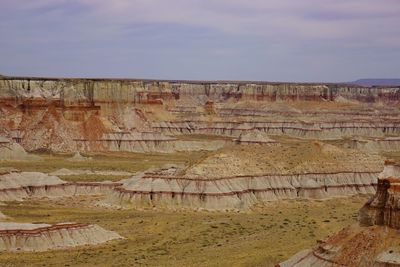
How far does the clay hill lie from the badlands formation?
0.17ft

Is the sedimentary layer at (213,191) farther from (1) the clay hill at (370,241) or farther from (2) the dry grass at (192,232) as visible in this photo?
(1) the clay hill at (370,241)

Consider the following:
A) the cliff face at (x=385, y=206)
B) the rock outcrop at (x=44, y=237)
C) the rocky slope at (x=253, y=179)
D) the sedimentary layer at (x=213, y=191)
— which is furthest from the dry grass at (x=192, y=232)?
the cliff face at (x=385, y=206)

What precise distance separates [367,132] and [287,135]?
1802cm

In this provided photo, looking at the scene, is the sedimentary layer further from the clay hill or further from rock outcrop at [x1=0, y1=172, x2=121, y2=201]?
the clay hill

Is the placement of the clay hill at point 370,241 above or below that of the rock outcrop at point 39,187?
above

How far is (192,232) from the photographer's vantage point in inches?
2254

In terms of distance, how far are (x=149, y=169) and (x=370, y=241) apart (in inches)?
2081

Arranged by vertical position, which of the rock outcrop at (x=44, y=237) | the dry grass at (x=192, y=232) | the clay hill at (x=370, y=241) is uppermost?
the clay hill at (x=370, y=241)

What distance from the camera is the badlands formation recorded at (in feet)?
161

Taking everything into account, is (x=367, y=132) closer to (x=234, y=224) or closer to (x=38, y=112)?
(x=38, y=112)

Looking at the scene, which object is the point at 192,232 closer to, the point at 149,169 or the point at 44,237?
the point at 44,237

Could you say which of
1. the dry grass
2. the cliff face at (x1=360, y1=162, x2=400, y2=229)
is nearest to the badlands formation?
the cliff face at (x1=360, y1=162, x2=400, y2=229)

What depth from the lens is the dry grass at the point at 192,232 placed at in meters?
46.9

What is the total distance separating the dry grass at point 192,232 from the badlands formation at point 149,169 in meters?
0.53
